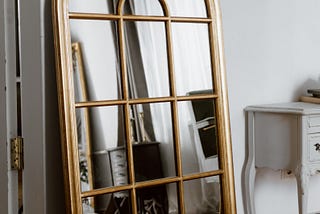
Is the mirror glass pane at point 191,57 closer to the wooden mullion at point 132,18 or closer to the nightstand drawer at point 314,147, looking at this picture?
the wooden mullion at point 132,18

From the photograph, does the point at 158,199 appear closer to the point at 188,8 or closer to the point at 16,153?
the point at 16,153

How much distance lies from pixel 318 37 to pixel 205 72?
0.93 m

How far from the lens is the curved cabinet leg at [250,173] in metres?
2.16

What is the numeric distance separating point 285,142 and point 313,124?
153 millimetres

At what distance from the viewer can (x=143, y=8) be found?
1.72 m

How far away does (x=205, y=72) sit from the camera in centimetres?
187

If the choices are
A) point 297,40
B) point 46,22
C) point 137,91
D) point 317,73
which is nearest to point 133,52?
point 137,91

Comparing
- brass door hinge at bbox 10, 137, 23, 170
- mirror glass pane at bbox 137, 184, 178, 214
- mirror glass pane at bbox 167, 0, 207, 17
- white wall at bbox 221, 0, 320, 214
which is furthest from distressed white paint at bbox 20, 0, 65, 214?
white wall at bbox 221, 0, 320, 214

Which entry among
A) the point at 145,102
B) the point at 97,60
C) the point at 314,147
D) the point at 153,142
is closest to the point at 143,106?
the point at 145,102

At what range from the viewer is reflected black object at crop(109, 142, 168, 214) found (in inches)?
64.3

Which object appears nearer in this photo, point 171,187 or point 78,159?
point 78,159

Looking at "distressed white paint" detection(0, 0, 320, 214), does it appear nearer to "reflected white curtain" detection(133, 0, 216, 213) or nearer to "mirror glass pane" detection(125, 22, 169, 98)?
"reflected white curtain" detection(133, 0, 216, 213)

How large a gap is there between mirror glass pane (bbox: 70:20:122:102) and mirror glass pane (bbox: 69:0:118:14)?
0.04 meters

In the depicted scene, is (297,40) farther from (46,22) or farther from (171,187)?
(46,22)
